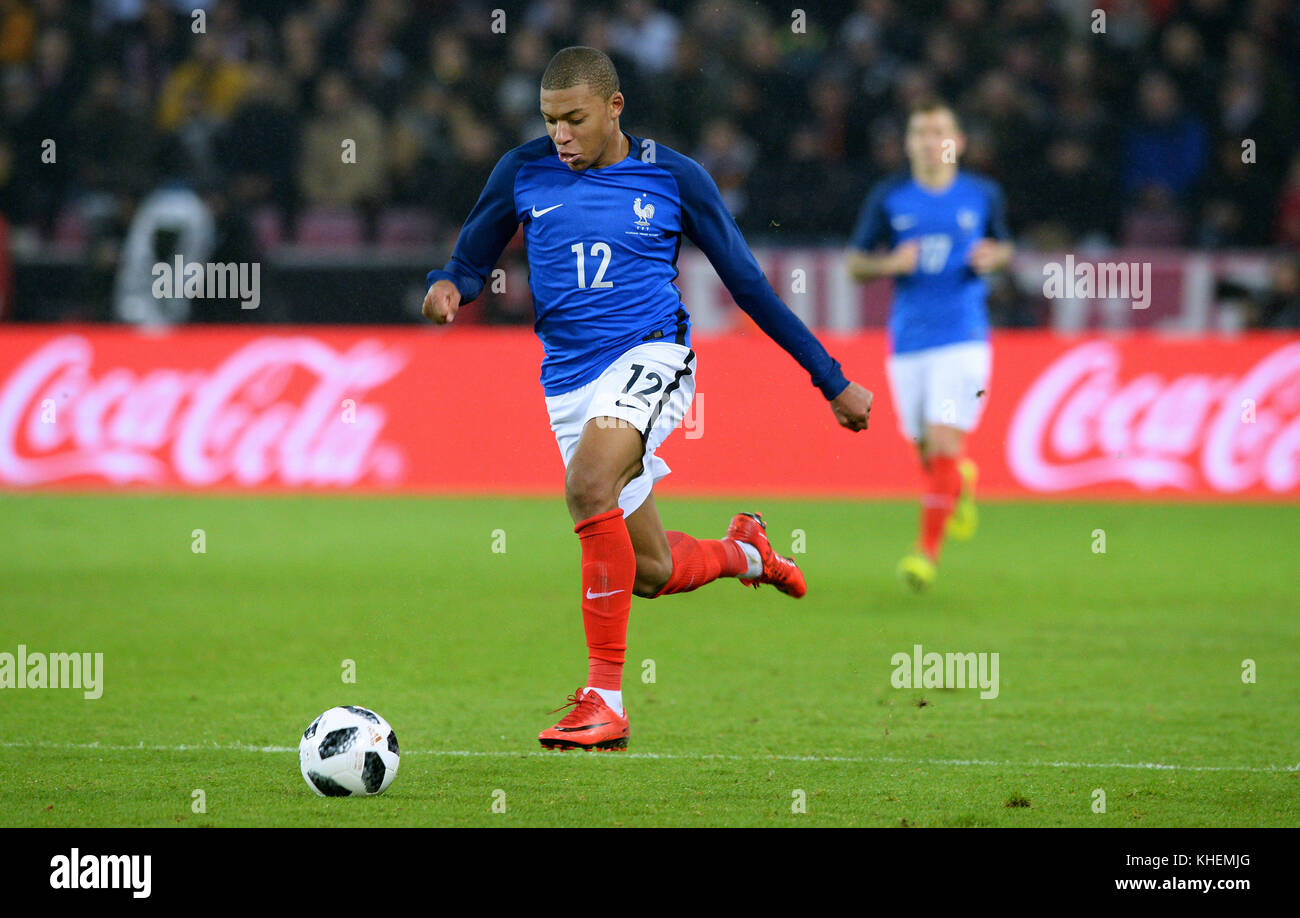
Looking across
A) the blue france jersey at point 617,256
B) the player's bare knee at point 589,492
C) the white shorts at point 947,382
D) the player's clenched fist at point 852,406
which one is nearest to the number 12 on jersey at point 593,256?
the blue france jersey at point 617,256

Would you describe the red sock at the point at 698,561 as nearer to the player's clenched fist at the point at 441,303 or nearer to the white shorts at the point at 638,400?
the white shorts at the point at 638,400

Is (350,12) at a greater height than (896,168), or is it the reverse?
(350,12)

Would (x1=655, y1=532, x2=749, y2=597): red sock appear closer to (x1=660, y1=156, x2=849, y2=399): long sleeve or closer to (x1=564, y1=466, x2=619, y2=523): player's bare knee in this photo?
(x1=564, y1=466, x2=619, y2=523): player's bare knee

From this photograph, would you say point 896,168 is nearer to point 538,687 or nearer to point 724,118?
point 724,118

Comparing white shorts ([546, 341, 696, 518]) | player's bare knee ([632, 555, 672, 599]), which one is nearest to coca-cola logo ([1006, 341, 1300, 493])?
player's bare knee ([632, 555, 672, 599])

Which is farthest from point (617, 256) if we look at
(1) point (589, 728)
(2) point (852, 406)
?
(1) point (589, 728)

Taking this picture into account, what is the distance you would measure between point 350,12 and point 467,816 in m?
13.7

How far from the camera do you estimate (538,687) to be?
6.67m

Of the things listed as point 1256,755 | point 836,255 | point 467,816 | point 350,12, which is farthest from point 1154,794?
point 350,12

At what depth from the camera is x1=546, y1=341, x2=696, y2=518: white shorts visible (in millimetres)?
5465

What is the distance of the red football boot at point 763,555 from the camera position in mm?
6371

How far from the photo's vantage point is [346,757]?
15.5 feet

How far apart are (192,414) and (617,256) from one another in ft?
27.3

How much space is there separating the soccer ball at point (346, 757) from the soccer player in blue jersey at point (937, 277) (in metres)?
5.17
